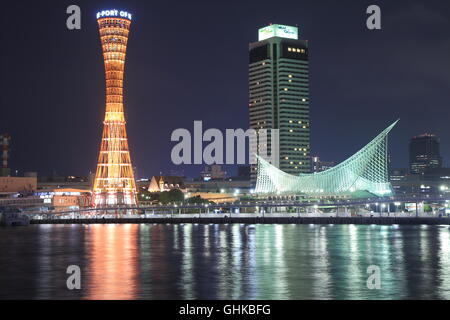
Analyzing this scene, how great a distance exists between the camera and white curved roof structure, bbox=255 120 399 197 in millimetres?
117000

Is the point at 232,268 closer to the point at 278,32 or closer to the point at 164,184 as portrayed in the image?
the point at 164,184

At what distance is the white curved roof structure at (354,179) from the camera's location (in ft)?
384

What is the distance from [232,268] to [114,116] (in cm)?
5452

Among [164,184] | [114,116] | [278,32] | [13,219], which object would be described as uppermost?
[278,32]

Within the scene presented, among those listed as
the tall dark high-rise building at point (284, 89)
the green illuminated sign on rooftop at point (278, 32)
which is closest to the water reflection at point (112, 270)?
the tall dark high-rise building at point (284, 89)

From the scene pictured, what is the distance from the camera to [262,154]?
615ft

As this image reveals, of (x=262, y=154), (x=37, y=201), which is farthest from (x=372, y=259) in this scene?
(x=262, y=154)

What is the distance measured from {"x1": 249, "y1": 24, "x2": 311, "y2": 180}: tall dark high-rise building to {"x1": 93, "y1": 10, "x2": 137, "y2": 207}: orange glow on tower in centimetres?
9392

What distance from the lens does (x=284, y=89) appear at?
598 ft

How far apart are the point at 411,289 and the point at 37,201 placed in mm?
102945

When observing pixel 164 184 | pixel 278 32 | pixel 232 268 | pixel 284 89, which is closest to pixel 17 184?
pixel 164 184

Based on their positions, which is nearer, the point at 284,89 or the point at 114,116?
the point at 114,116

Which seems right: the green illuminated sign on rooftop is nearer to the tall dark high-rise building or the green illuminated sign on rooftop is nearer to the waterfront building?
the tall dark high-rise building

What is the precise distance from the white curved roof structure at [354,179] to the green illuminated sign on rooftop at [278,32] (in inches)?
2060
